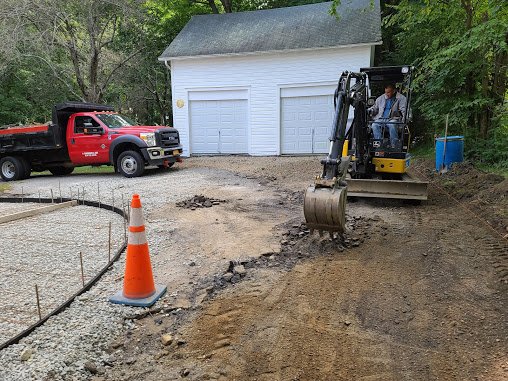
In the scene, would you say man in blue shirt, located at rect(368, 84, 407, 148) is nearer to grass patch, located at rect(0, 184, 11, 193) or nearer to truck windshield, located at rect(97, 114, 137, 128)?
truck windshield, located at rect(97, 114, 137, 128)

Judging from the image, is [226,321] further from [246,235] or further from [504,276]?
[504,276]

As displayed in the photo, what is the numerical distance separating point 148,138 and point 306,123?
23.3 ft

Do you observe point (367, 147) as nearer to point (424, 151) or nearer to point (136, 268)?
point (136, 268)

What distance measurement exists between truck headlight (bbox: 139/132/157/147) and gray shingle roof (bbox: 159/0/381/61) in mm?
6430

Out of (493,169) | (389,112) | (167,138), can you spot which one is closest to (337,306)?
(389,112)

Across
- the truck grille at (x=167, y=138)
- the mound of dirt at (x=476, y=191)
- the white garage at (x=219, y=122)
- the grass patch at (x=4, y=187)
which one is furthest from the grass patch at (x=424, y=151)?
the grass patch at (x=4, y=187)

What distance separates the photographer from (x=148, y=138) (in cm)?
1177

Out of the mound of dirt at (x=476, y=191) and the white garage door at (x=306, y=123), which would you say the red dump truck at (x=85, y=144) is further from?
the mound of dirt at (x=476, y=191)

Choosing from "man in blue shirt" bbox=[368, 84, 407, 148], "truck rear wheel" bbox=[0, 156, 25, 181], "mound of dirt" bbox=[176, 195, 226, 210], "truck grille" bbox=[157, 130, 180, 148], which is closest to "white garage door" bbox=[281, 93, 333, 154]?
"truck grille" bbox=[157, 130, 180, 148]

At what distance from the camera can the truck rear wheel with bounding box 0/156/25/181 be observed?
1320cm

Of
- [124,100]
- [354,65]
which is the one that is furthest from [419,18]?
[124,100]

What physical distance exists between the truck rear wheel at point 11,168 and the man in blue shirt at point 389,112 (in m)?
11.1

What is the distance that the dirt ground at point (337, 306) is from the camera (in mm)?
2762

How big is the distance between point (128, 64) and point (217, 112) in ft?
23.1
